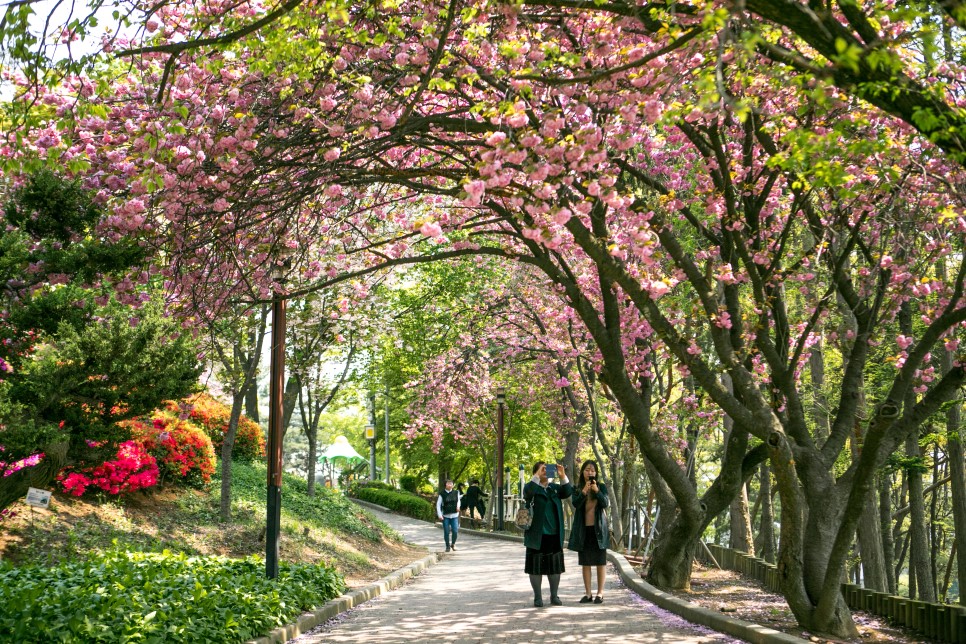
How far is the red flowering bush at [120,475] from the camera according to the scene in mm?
13439

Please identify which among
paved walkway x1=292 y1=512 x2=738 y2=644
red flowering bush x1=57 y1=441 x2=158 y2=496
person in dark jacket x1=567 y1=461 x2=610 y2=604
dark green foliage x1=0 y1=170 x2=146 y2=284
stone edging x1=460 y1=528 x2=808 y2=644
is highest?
dark green foliage x1=0 y1=170 x2=146 y2=284

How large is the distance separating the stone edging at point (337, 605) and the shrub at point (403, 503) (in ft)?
67.7

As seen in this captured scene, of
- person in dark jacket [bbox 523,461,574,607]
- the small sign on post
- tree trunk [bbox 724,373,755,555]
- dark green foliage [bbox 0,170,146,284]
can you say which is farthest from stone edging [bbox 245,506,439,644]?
tree trunk [bbox 724,373,755,555]

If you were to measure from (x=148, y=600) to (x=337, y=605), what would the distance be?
12.1ft

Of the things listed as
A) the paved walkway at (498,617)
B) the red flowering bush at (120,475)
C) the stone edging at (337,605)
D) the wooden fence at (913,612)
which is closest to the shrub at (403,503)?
the stone edging at (337,605)

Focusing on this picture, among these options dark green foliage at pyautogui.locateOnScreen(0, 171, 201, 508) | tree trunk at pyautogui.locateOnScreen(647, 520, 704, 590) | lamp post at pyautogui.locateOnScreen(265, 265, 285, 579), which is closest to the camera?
dark green foliage at pyautogui.locateOnScreen(0, 171, 201, 508)

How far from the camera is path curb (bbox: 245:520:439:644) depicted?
28.8 feet

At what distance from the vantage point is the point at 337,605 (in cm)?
1134

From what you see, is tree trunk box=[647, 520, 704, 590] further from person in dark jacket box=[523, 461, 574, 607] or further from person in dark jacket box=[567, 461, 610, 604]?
person in dark jacket box=[523, 461, 574, 607]

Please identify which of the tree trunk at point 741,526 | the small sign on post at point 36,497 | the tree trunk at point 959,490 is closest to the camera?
the small sign on post at point 36,497

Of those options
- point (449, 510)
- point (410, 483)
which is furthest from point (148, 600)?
point (410, 483)

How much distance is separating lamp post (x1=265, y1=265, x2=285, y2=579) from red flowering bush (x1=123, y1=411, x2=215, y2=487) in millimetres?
4617

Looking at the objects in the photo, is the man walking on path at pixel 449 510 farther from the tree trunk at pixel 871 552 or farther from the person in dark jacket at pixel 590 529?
the person in dark jacket at pixel 590 529

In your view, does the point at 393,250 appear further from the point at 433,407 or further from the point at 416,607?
the point at 433,407
